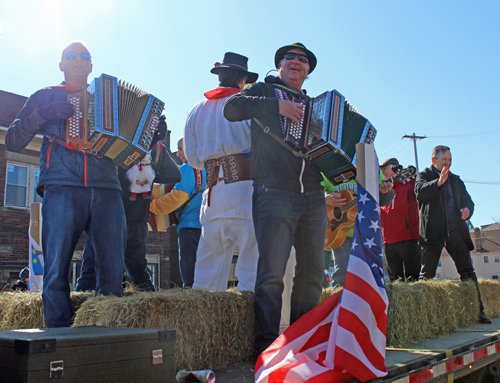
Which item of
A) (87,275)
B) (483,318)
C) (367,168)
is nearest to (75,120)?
(87,275)

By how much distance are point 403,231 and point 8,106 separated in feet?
46.9

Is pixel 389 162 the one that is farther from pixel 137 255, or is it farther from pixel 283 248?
pixel 283 248

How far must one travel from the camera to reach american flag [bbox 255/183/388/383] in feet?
6.89

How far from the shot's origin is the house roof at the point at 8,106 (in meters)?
15.2

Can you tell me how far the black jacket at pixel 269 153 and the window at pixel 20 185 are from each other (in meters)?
14.2

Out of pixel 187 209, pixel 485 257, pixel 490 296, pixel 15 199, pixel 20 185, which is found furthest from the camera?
pixel 485 257

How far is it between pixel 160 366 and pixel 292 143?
168 centimetres

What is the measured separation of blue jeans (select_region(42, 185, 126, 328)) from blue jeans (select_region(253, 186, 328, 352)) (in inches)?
37.6

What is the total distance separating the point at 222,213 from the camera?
3541 millimetres

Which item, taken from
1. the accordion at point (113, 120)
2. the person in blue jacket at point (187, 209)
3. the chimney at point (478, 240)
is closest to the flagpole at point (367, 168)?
the accordion at point (113, 120)

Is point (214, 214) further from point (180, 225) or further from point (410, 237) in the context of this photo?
point (410, 237)

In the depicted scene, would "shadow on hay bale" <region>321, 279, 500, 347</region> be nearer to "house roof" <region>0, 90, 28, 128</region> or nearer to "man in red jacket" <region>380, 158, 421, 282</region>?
"man in red jacket" <region>380, 158, 421, 282</region>

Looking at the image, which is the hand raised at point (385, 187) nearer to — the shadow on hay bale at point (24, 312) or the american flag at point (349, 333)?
the american flag at point (349, 333)

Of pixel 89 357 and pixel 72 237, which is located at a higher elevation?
pixel 72 237
